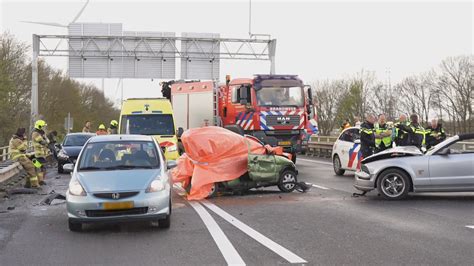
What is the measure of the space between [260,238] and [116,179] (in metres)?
2.39

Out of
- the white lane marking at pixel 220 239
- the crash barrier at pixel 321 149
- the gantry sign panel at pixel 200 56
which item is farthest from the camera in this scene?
the gantry sign panel at pixel 200 56

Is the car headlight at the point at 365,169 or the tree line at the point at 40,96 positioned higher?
the tree line at the point at 40,96

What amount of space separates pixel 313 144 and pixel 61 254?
25.9 metres

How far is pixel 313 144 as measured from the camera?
32.2 metres

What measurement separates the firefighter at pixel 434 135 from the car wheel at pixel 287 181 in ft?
12.9

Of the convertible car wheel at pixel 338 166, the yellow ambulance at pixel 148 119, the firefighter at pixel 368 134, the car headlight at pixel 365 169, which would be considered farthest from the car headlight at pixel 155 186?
the convertible car wheel at pixel 338 166

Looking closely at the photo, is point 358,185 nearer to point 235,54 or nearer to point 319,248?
point 319,248

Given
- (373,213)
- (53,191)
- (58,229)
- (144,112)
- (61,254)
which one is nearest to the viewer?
(61,254)

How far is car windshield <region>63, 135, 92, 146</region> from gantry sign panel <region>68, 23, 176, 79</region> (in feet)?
42.5

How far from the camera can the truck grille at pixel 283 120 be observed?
2009 centimetres

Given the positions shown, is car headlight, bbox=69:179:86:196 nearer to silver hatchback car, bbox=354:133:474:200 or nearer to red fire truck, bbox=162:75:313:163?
silver hatchback car, bbox=354:133:474:200

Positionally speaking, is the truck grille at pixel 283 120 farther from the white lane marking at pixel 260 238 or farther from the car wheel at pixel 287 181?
the white lane marking at pixel 260 238

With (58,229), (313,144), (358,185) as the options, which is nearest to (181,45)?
(313,144)

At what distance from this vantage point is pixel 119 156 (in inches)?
373
